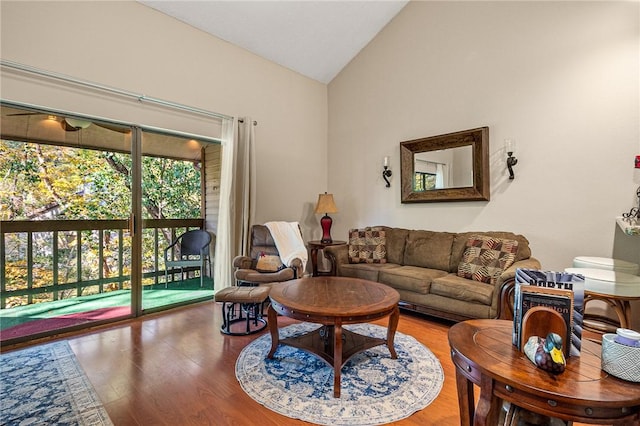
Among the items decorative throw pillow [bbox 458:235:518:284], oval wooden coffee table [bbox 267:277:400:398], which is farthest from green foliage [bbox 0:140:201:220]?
decorative throw pillow [bbox 458:235:518:284]

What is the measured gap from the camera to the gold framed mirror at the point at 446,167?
3551 millimetres

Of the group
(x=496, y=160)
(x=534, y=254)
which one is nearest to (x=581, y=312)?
(x=534, y=254)

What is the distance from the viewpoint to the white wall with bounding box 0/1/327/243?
263 centimetres

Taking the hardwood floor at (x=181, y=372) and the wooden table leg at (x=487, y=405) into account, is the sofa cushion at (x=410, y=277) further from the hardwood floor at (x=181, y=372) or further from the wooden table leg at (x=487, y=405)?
the wooden table leg at (x=487, y=405)

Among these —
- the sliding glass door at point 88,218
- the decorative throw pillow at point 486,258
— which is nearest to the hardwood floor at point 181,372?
the sliding glass door at point 88,218

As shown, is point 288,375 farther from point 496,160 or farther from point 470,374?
point 496,160

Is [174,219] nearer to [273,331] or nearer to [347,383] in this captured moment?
[273,331]

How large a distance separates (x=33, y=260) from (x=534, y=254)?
4970 millimetres

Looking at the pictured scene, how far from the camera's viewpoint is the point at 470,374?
1.17m

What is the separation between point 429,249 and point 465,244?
42 cm

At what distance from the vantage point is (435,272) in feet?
11.3

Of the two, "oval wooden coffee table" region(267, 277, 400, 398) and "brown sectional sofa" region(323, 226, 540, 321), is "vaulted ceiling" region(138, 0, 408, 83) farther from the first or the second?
"oval wooden coffee table" region(267, 277, 400, 398)

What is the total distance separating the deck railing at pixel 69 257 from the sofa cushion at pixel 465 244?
11.2ft

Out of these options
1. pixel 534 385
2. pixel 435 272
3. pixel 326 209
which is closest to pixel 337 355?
pixel 534 385
